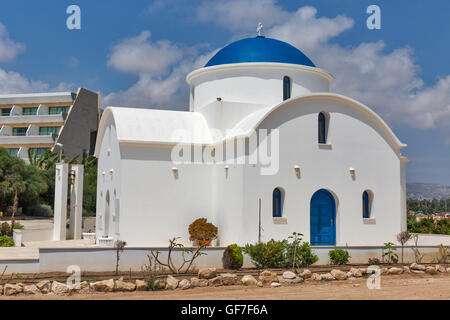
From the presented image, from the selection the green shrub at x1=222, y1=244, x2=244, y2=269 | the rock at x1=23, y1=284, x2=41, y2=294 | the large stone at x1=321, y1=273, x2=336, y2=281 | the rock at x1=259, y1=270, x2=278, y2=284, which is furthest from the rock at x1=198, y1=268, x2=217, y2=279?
the rock at x1=23, y1=284, x2=41, y2=294

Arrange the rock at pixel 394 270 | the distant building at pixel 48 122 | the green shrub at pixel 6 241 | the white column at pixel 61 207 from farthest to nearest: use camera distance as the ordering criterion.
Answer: the distant building at pixel 48 122
the white column at pixel 61 207
the green shrub at pixel 6 241
the rock at pixel 394 270

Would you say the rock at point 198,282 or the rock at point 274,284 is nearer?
the rock at point 198,282

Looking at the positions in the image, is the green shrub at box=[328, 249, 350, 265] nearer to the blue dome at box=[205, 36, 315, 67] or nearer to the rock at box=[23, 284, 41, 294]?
the blue dome at box=[205, 36, 315, 67]

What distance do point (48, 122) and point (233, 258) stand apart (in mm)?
37937

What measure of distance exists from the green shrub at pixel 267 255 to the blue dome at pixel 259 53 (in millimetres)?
8576

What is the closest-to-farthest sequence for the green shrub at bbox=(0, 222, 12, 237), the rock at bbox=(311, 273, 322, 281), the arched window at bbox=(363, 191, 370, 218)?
the rock at bbox=(311, 273, 322, 281) → the arched window at bbox=(363, 191, 370, 218) → the green shrub at bbox=(0, 222, 12, 237)

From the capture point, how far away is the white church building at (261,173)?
673 inches

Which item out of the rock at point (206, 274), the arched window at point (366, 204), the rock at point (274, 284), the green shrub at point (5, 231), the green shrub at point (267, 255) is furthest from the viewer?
the green shrub at point (5, 231)

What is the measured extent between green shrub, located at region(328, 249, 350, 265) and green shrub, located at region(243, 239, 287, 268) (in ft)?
5.37

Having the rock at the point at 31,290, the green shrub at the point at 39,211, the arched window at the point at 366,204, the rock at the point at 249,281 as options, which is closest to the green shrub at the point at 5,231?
the green shrub at the point at 39,211

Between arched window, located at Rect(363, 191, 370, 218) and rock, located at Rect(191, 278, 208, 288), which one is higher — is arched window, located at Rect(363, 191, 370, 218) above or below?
above

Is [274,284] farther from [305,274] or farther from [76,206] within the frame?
[76,206]

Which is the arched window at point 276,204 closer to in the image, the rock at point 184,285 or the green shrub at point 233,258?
the green shrub at point 233,258

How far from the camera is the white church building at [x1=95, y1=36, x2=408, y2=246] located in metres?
17.1
